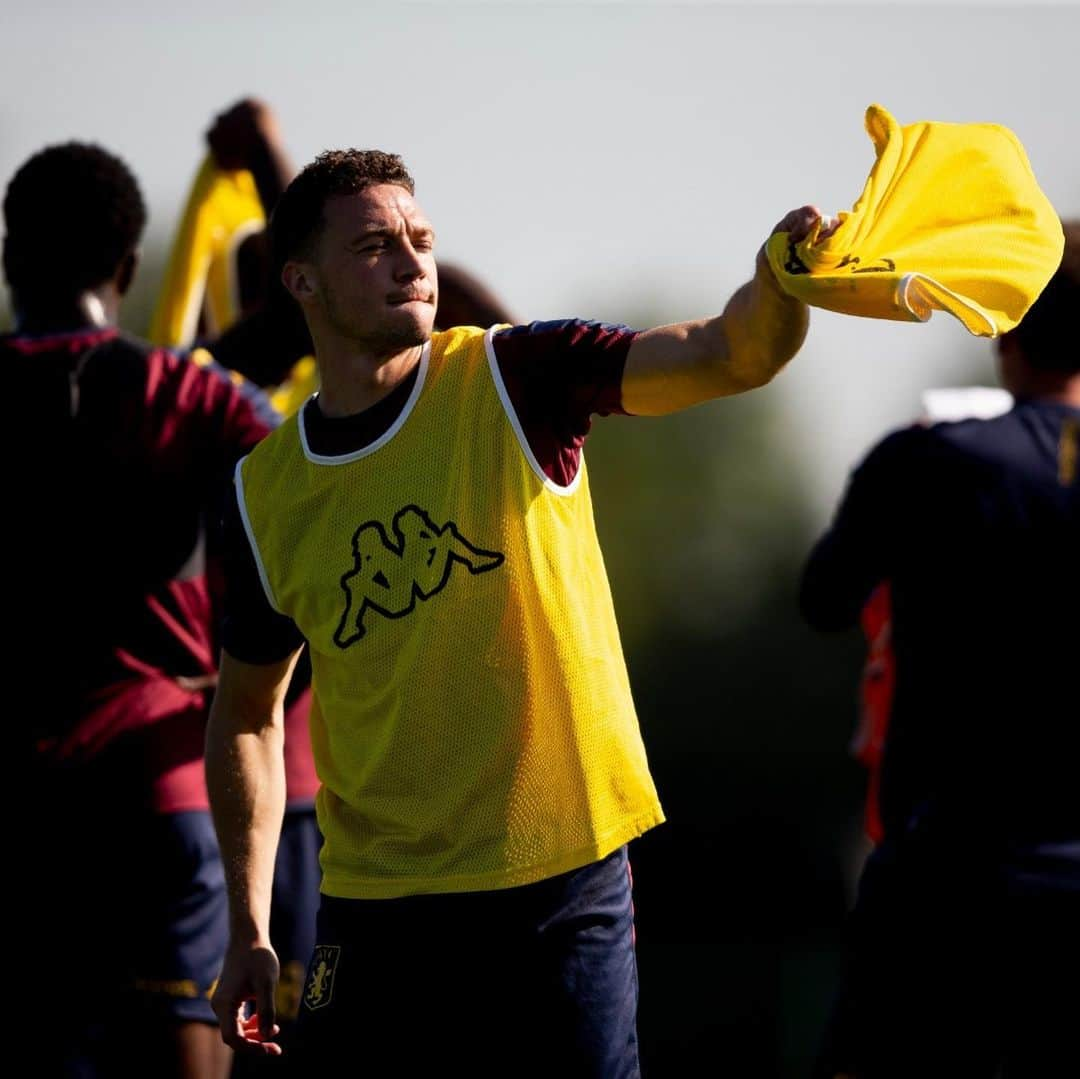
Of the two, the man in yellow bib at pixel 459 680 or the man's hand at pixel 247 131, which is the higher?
the man's hand at pixel 247 131

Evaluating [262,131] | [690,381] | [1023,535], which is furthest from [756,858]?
[690,381]

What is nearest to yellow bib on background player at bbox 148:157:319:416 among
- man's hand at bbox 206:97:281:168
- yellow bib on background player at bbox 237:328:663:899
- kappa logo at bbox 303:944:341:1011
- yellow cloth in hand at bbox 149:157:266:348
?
yellow cloth in hand at bbox 149:157:266:348

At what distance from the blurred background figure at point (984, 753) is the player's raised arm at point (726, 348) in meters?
1.26

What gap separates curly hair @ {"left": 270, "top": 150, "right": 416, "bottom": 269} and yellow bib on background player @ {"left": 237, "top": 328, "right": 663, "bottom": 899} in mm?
360

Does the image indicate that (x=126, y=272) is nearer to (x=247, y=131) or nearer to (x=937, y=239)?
(x=247, y=131)

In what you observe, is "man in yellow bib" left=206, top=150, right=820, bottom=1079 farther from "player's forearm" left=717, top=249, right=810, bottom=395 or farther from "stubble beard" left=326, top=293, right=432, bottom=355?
"player's forearm" left=717, top=249, right=810, bottom=395

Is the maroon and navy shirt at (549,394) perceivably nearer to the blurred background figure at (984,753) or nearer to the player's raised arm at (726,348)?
the player's raised arm at (726,348)

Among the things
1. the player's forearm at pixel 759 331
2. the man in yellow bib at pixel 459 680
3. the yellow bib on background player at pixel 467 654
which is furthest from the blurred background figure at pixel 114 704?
the player's forearm at pixel 759 331

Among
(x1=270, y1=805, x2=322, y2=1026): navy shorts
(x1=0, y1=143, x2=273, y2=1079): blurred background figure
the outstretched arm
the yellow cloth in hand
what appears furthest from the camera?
the yellow cloth in hand

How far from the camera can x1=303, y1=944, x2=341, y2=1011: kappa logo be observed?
3.73m

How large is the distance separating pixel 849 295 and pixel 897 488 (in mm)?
1498

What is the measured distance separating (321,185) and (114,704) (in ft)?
5.38

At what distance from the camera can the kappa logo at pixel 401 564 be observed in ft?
11.8

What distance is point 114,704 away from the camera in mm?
4941
